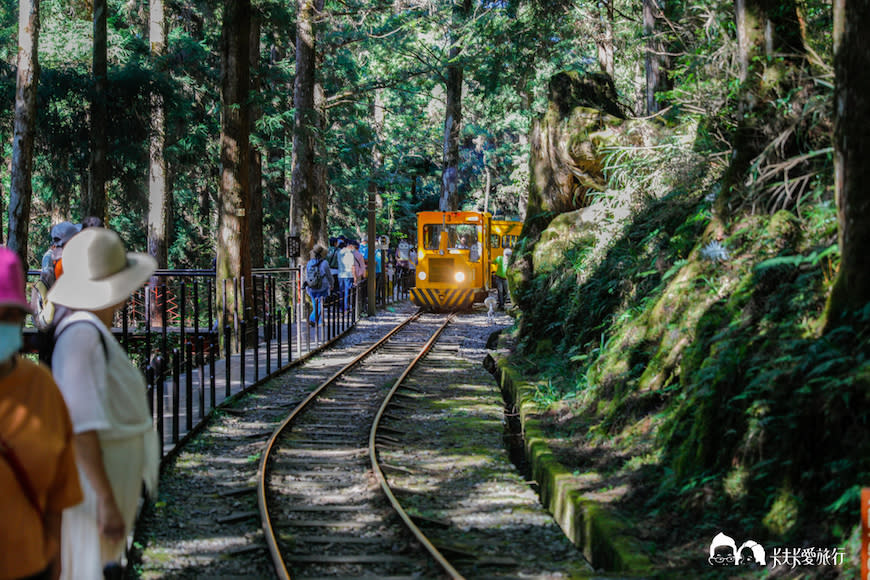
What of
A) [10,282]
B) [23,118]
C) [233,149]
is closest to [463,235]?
[233,149]

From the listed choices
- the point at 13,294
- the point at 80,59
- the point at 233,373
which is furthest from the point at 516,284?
the point at 80,59

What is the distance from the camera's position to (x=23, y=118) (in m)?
16.6

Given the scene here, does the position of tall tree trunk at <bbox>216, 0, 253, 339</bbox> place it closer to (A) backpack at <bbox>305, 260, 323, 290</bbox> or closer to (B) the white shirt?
(A) backpack at <bbox>305, 260, 323, 290</bbox>

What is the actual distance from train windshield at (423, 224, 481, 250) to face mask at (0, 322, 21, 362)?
25.3 m

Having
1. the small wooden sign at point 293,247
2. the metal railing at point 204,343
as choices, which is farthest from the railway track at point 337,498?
the small wooden sign at point 293,247

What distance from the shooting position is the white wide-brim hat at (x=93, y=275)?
351 cm

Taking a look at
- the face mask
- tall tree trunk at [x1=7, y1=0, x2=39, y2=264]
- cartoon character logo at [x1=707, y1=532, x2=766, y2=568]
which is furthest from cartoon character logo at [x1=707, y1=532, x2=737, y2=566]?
tall tree trunk at [x1=7, y1=0, x2=39, y2=264]

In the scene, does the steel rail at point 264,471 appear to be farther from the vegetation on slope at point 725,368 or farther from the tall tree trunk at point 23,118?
the tall tree trunk at point 23,118

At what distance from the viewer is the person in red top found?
2.78 m

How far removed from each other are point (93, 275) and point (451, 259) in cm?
2429

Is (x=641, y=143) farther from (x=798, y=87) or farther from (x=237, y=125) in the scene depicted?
(x=237, y=125)

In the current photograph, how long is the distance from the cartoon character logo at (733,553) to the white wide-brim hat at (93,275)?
3.79 m

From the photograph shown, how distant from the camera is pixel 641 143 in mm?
14766

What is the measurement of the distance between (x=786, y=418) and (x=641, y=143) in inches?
384
